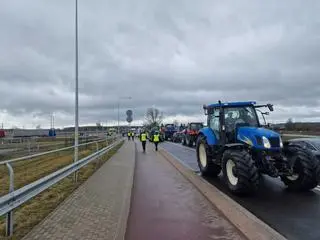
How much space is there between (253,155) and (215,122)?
112 inches

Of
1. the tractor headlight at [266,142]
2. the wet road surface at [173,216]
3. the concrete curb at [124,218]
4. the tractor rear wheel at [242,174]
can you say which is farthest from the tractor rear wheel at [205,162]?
the concrete curb at [124,218]

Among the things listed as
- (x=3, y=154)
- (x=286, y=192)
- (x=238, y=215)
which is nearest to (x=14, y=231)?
A: (x=238, y=215)

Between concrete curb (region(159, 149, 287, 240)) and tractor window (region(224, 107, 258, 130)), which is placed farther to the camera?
tractor window (region(224, 107, 258, 130))

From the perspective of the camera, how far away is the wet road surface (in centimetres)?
691

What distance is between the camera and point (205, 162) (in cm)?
1501

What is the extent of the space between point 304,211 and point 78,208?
4773 mm

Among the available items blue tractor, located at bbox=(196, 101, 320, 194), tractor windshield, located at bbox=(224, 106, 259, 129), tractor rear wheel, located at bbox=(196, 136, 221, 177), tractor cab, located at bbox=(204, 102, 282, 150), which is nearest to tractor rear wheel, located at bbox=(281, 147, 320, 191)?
blue tractor, located at bbox=(196, 101, 320, 194)

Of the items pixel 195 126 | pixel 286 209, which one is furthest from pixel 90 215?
pixel 195 126

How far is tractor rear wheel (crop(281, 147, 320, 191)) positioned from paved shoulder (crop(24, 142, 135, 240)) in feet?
14.9

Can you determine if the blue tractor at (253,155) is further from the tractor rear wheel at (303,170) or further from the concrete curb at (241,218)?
the concrete curb at (241,218)

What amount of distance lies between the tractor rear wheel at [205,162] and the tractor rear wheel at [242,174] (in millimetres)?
3019

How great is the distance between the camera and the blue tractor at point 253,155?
35.1 feet

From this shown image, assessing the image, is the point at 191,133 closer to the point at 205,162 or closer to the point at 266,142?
the point at 205,162

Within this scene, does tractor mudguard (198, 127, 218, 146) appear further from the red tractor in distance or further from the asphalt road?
the red tractor in distance
